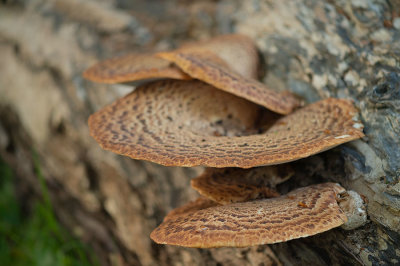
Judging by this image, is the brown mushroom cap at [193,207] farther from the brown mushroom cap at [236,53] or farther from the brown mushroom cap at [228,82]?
the brown mushroom cap at [236,53]

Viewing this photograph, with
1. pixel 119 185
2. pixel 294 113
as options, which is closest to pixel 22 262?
pixel 119 185

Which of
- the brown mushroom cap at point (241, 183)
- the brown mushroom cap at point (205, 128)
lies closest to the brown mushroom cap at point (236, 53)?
the brown mushroom cap at point (205, 128)

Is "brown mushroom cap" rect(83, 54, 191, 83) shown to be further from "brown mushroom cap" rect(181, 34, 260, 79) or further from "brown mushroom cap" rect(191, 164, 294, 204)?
"brown mushroom cap" rect(191, 164, 294, 204)

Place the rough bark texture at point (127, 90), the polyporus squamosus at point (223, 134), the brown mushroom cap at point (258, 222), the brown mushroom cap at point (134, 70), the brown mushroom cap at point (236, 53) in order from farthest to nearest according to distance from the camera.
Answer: the brown mushroom cap at point (236, 53) → the brown mushroom cap at point (134, 70) → the rough bark texture at point (127, 90) → the polyporus squamosus at point (223, 134) → the brown mushroom cap at point (258, 222)

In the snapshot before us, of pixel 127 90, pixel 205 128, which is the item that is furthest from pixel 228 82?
pixel 127 90

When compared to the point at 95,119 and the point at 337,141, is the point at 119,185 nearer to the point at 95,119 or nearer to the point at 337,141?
the point at 95,119

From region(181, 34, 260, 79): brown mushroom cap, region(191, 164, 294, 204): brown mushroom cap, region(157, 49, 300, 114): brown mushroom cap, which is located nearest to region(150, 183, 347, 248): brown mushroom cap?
region(191, 164, 294, 204): brown mushroom cap
